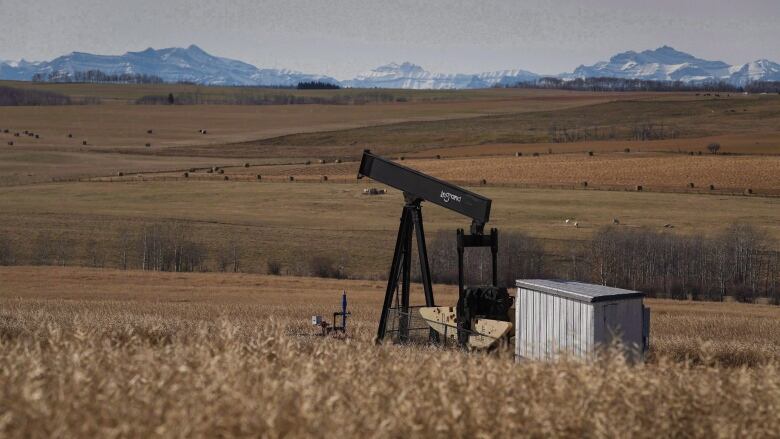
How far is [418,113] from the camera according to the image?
165 meters

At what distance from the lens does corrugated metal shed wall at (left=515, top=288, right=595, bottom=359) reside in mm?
16109

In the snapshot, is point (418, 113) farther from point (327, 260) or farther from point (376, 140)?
point (327, 260)

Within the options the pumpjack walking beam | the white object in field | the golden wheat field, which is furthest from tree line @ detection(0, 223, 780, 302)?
the golden wheat field

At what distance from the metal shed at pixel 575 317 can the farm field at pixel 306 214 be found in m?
28.6

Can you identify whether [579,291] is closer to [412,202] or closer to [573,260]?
[412,202]

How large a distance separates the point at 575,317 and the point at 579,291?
51 cm

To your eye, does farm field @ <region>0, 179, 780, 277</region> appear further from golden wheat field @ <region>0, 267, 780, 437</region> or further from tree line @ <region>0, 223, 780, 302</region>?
golden wheat field @ <region>0, 267, 780, 437</region>

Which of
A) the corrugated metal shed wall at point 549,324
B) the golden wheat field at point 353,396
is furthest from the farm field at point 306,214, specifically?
the golden wheat field at point 353,396

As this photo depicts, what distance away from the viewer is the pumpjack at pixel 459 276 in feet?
63.7

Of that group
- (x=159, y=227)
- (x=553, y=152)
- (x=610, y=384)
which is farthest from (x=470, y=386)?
(x=553, y=152)

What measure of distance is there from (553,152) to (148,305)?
6902cm

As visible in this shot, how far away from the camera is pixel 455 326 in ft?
65.5

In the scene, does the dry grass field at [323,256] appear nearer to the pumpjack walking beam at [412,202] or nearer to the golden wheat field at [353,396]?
the golden wheat field at [353,396]

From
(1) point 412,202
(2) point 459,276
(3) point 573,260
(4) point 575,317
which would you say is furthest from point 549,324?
(3) point 573,260
